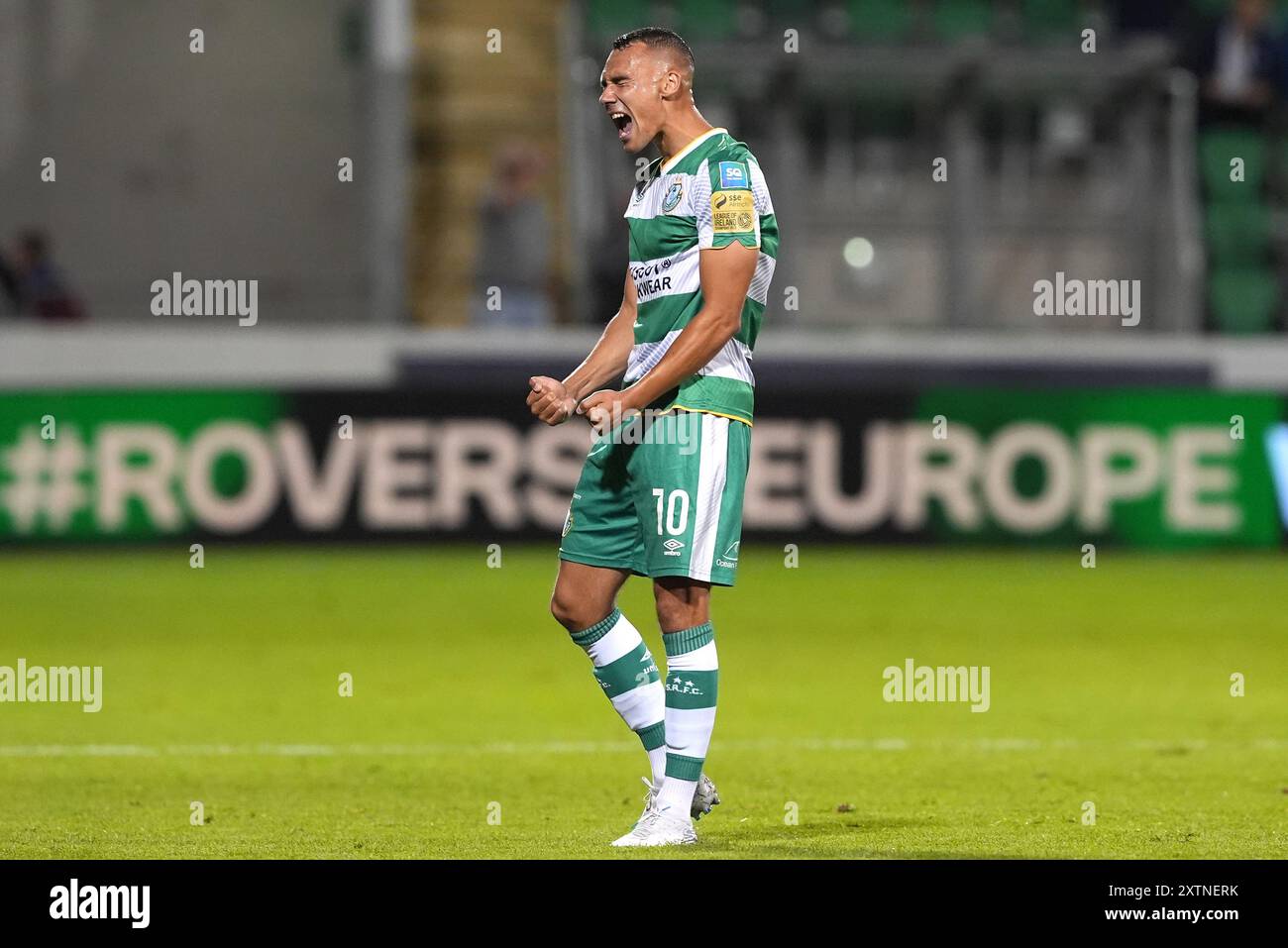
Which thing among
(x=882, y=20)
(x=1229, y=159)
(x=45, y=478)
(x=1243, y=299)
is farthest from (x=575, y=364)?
(x=1229, y=159)

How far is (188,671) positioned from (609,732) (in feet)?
9.72

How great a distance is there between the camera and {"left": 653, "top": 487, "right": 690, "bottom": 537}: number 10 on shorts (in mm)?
6391

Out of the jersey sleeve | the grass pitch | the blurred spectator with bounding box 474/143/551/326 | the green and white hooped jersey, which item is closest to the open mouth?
the green and white hooped jersey

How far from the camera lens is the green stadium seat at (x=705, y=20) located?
1883 centimetres

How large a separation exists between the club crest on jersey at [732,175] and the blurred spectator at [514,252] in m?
10.9

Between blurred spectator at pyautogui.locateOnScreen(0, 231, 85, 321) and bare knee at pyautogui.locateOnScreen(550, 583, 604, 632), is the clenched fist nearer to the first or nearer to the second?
bare knee at pyautogui.locateOnScreen(550, 583, 604, 632)

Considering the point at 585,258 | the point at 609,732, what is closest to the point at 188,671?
the point at 609,732

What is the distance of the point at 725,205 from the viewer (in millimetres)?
6309

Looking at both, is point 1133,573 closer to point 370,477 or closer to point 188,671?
point 370,477

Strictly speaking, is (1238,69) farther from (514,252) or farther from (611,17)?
(514,252)

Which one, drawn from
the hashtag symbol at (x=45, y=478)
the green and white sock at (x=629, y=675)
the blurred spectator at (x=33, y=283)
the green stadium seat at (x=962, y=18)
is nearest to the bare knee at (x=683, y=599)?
the green and white sock at (x=629, y=675)

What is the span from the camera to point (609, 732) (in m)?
9.61

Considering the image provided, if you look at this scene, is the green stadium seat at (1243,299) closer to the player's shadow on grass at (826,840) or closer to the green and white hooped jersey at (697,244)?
the player's shadow on grass at (826,840)

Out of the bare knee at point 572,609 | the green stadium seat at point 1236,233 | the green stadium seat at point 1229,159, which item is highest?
the green stadium seat at point 1229,159
